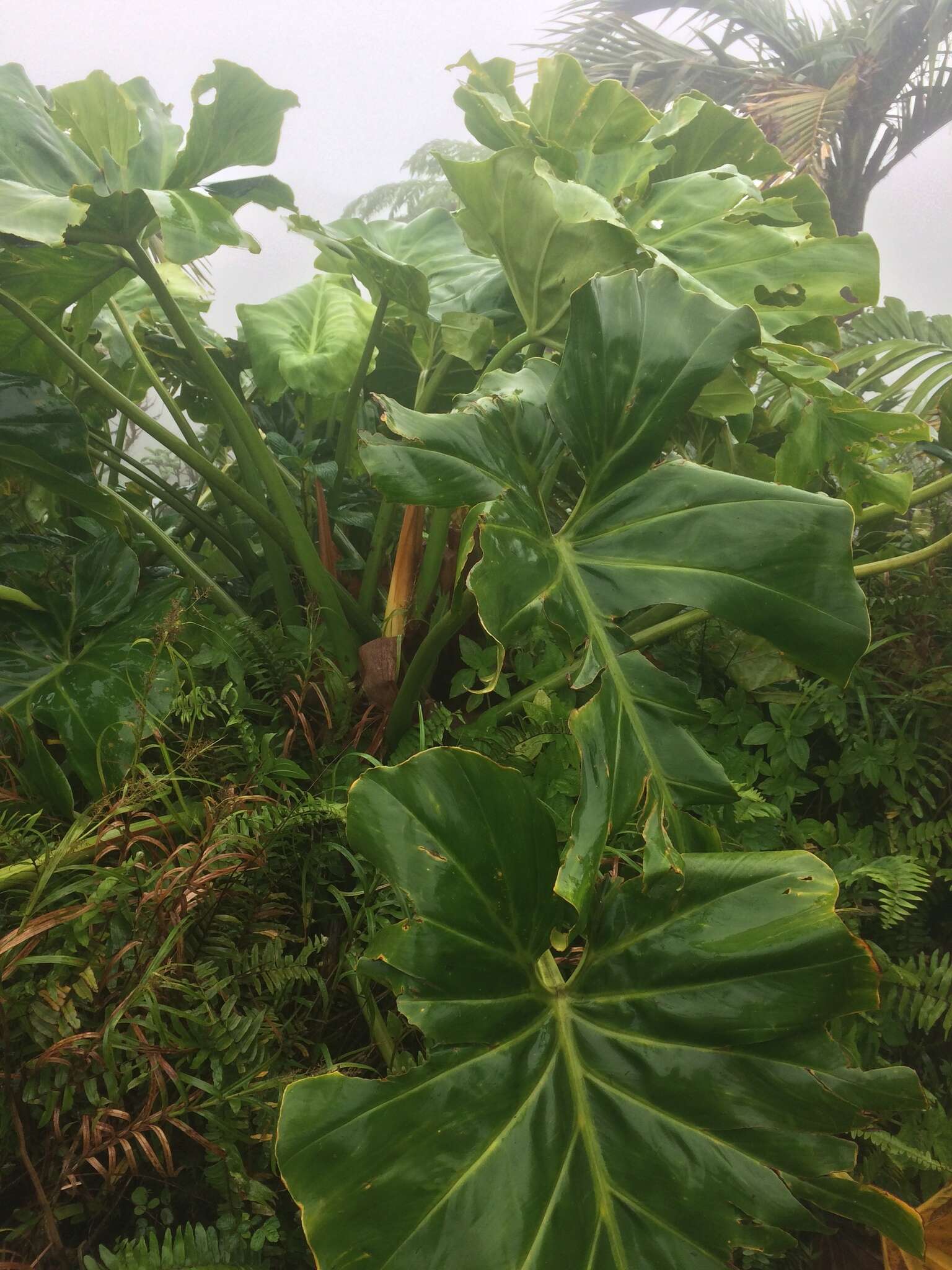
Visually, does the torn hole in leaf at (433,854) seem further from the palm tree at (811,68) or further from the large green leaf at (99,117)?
the palm tree at (811,68)

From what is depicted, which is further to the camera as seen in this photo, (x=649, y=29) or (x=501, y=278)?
(x=649, y=29)

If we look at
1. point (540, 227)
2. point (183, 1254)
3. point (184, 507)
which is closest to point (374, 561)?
point (184, 507)

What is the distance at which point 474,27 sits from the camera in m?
2.58

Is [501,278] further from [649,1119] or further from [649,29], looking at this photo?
[649,29]

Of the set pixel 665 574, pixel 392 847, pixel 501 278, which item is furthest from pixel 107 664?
pixel 501 278

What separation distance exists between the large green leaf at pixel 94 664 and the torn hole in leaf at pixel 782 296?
2.81ft

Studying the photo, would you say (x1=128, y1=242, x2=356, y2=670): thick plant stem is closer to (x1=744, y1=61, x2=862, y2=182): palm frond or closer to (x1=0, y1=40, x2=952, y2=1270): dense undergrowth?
(x1=0, y1=40, x2=952, y2=1270): dense undergrowth

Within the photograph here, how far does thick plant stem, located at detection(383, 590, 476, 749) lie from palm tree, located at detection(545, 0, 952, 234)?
280 centimetres

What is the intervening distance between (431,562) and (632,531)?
1.39 feet

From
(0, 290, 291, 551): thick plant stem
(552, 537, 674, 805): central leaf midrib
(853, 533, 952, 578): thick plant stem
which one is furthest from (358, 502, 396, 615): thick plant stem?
(853, 533, 952, 578): thick plant stem

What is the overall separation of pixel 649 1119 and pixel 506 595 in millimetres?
390

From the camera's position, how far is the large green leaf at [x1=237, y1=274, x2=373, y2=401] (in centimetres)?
111

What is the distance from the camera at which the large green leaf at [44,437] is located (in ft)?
3.05

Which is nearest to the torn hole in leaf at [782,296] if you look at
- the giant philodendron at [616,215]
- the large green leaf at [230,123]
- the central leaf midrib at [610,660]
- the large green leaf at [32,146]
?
the giant philodendron at [616,215]
